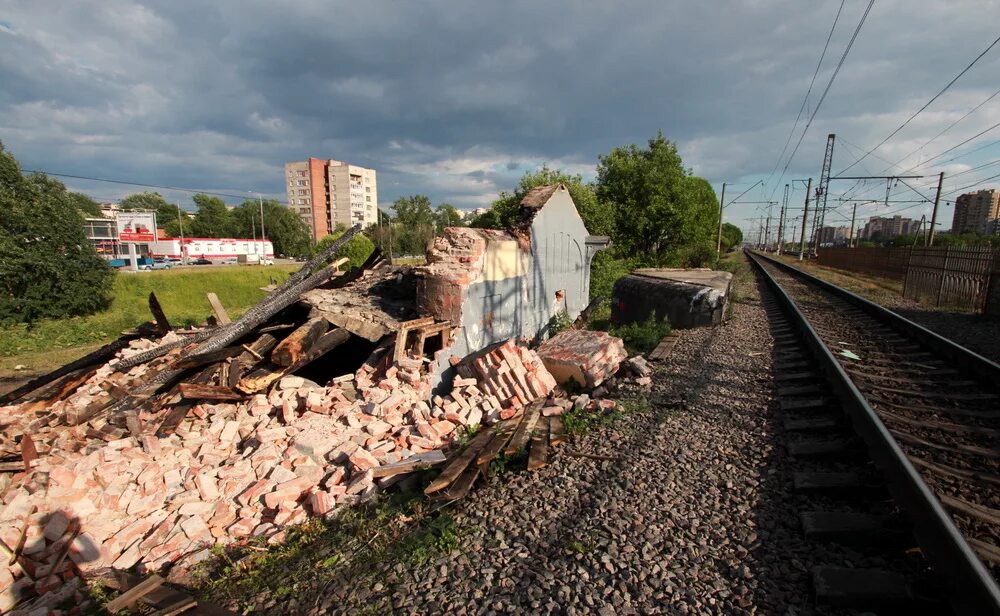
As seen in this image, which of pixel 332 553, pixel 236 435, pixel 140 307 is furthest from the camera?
pixel 140 307

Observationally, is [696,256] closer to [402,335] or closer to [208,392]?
[402,335]

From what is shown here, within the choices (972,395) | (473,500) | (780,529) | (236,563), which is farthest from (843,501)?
(236,563)

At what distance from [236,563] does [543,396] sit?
3883 mm

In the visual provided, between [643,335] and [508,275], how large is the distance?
10.3ft

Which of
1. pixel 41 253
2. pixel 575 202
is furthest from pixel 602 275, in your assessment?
pixel 41 253

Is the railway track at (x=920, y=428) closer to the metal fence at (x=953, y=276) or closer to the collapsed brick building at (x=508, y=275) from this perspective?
the collapsed brick building at (x=508, y=275)

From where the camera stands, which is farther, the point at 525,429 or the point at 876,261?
the point at 876,261

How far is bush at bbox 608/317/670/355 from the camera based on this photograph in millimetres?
8734

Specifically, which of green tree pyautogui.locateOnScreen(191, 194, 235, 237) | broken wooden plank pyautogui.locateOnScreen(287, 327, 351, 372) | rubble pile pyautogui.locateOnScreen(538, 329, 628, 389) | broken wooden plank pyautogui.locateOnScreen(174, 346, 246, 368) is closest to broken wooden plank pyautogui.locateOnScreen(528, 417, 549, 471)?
rubble pile pyautogui.locateOnScreen(538, 329, 628, 389)

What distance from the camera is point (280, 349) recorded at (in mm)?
6094

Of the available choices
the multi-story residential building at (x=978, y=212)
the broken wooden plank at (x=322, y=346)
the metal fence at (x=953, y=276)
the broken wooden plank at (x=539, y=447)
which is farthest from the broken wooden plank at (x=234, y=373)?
the multi-story residential building at (x=978, y=212)

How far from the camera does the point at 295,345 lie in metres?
6.14

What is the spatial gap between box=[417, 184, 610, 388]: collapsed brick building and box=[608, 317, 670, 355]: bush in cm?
219

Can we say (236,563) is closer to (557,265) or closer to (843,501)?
(843,501)
